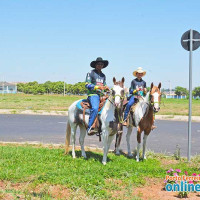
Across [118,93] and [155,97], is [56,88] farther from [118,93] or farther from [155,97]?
[118,93]

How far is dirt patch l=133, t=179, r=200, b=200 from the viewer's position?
5469mm

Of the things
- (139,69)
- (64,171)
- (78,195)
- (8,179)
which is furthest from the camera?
(139,69)

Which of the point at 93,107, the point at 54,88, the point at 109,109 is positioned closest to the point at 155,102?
the point at 109,109

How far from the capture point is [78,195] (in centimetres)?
526

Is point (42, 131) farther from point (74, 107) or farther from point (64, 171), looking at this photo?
point (64, 171)

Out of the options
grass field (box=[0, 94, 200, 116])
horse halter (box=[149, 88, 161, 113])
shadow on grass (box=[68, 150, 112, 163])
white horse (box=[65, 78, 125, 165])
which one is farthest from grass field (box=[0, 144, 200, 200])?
grass field (box=[0, 94, 200, 116])

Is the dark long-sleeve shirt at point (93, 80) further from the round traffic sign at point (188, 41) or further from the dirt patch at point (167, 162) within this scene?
the dirt patch at point (167, 162)

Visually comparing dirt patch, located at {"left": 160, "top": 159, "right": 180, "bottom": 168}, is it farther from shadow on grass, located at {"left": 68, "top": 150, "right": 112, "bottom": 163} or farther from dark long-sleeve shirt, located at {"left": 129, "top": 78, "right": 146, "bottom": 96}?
dark long-sleeve shirt, located at {"left": 129, "top": 78, "right": 146, "bottom": 96}

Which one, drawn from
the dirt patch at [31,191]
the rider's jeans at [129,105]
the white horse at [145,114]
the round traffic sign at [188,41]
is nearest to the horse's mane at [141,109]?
the white horse at [145,114]

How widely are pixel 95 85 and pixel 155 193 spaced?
11.5 feet

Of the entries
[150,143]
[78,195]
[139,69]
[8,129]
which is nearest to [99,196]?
[78,195]

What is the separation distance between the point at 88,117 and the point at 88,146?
277cm

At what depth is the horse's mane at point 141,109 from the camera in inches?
331

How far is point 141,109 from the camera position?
861 centimetres
